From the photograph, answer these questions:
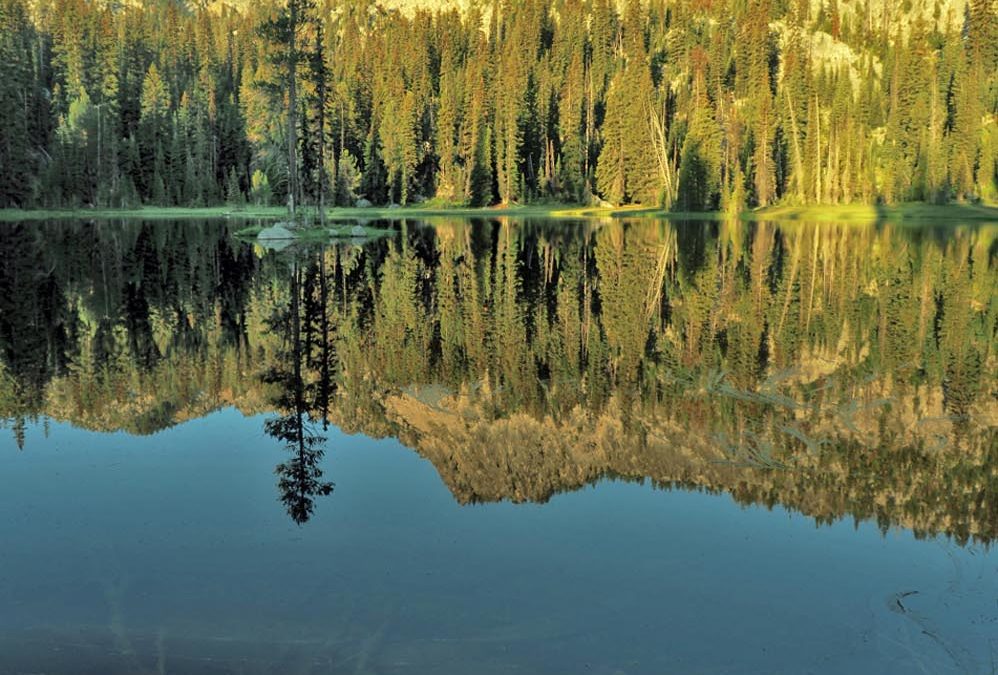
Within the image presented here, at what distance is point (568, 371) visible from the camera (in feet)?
53.8

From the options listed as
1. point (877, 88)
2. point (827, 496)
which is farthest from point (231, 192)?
point (827, 496)

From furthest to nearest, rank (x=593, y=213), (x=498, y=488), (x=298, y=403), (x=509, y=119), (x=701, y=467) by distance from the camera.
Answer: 1. (x=509, y=119)
2. (x=593, y=213)
3. (x=298, y=403)
4. (x=701, y=467)
5. (x=498, y=488)

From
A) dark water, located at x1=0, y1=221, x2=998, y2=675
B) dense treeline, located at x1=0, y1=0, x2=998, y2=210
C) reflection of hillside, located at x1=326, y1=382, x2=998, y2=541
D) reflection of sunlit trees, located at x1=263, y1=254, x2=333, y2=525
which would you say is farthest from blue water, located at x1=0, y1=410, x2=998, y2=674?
dense treeline, located at x1=0, y1=0, x2=998, y2=210

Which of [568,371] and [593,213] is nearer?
[568,371]

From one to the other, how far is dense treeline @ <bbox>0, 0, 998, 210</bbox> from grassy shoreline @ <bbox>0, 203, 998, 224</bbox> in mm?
3763

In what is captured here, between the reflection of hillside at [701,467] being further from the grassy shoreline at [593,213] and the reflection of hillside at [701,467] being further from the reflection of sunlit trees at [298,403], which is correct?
the grassy shoreline at [593,213]

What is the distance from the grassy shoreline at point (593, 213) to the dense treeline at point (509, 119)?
12.3ft

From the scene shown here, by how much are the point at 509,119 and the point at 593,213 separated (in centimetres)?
2291

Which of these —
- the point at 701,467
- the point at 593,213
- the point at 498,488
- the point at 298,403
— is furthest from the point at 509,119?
the point at 498,488

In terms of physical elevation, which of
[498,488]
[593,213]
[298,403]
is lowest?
[498,488]

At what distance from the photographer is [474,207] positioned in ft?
390

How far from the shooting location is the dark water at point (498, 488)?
22.1ft

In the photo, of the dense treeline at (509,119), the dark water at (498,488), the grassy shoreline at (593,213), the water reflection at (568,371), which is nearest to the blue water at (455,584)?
the dark water at (498,488)

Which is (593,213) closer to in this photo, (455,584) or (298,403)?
(298,403)
